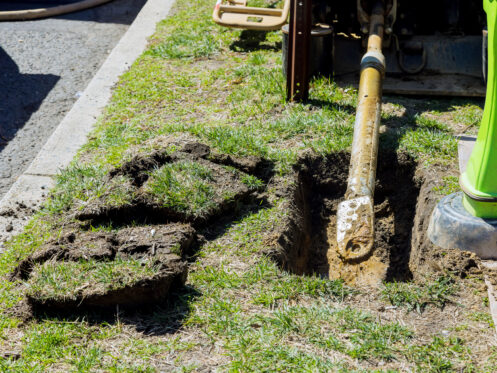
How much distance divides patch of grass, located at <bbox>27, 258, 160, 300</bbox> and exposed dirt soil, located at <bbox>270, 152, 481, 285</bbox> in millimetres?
851

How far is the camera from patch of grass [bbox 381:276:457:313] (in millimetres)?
3389

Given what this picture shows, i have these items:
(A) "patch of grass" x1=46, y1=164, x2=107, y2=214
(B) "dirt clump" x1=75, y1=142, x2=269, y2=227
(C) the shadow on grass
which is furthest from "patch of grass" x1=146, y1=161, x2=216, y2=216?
(C) the shadow on grass

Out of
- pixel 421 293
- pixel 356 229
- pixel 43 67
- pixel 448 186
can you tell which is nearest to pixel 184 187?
pixel 356 229

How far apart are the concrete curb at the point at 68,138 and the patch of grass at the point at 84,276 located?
96cm

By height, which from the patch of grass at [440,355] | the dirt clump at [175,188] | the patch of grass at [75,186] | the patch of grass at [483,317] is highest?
the dirt clump at [175,188]

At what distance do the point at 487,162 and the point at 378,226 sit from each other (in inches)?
49.3

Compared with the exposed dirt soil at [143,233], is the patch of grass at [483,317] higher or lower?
lower

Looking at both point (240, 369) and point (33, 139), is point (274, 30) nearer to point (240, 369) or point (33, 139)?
point (33, 139)

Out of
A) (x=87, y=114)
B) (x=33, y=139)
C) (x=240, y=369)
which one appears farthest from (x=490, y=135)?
(x=33, y=139)

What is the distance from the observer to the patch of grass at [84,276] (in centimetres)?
334

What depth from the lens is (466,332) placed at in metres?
3.17

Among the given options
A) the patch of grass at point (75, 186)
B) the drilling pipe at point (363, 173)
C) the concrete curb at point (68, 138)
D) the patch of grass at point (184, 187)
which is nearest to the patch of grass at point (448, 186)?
the drilling pipe at point (363, 173)

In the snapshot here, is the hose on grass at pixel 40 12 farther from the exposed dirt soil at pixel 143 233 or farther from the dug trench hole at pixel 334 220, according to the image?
the dug trench hole at pixel 334 220

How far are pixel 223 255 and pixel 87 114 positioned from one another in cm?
266
